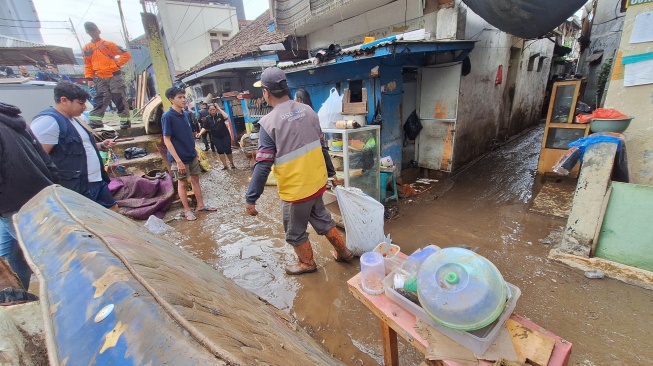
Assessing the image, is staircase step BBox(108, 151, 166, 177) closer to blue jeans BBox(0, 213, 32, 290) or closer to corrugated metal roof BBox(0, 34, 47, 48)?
blue jeans BBox(0, 213, 32, 290)

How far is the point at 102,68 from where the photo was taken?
236 inches

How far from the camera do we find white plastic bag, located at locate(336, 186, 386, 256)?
10.8ft

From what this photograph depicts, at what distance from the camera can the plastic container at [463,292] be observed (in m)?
1.29

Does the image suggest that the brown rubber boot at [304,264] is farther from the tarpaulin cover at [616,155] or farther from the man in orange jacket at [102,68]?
the man in orange jacket at [102,68]

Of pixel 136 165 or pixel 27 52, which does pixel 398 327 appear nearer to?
pixel 136 165

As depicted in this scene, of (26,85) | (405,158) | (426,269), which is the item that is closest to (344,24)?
(405,158)

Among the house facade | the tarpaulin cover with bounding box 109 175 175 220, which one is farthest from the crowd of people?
the house facade

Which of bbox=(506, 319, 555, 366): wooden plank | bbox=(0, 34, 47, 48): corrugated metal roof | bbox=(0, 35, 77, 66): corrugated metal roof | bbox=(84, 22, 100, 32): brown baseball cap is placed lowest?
bbox=(506, 319, 555, 366): wooden plank

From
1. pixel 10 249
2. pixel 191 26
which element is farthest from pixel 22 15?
pixel 10 249

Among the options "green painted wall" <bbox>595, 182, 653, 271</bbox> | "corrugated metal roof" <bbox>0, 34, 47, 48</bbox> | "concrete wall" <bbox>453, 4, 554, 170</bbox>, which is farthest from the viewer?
"corrugated metal roof" <bbox>0, 34, 47, 48</bbox>

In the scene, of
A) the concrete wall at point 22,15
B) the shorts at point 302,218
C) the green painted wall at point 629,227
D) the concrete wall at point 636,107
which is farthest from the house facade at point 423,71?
the concrete wall at point 22,15

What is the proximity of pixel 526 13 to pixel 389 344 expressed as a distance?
4.22m

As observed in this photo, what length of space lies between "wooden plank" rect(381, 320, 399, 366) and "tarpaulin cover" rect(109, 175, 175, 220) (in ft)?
15.6

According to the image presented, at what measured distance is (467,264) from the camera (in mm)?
1353
